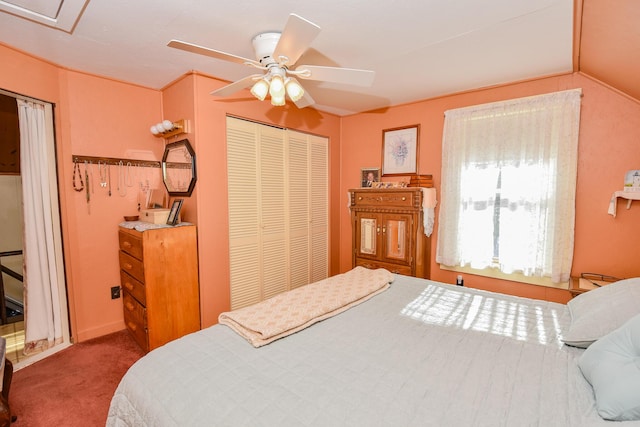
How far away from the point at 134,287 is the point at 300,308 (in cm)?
176

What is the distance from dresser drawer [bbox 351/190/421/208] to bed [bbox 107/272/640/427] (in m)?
1.61

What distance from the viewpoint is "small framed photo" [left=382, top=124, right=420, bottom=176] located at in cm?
351

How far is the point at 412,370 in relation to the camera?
122 cm

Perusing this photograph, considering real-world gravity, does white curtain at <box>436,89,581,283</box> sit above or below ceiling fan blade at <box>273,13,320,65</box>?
below

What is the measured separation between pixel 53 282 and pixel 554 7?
4.21 meters

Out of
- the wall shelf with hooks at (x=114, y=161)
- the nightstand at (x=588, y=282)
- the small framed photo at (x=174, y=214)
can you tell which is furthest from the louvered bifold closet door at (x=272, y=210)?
the nightstand at (x=588, y=282)

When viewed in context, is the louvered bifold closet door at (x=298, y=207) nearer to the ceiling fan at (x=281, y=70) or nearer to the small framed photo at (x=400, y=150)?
the small framed photo at (x=400, y=150)

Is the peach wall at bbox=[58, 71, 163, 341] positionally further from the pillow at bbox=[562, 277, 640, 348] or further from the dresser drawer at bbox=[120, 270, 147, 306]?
the pillow at bbox=[562, 277, 640, 348]

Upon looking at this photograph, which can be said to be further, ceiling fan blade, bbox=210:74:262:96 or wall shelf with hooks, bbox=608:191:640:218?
wall shelf with hooks, bbox=608:191:640:218

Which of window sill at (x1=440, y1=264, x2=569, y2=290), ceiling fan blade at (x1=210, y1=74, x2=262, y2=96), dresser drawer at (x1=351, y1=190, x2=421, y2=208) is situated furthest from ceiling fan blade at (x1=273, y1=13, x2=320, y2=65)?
window sill at (x1=440, y1=264, x2=569, y2=290)

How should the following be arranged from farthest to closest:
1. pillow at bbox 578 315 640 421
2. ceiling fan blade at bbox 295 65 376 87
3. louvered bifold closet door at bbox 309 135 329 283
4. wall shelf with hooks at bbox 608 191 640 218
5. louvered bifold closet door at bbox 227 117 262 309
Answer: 1. louvered bifold closet door at bbox 309 135 329 283
2. louvered bifold closet door at bbox 227 117 262 309
3. wall shelf with hooks at bbox 608 191 640 218
4. ceiling fan blade at bbox 295 65 376 87
5. pillow at bbox 578 315 640 421

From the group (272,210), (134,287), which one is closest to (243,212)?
(272,210)

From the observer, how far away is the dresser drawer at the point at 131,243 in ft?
7.89

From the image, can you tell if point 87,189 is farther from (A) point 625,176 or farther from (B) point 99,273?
(A) point 625,176
